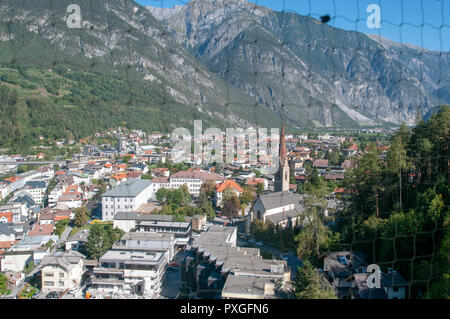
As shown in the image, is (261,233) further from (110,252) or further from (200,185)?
(200,185)

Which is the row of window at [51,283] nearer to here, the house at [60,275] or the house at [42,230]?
the house at [60,275]

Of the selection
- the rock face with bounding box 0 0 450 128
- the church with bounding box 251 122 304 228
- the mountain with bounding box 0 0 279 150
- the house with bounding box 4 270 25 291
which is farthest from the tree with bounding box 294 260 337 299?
the rock face with bounding box 0 0 450 128

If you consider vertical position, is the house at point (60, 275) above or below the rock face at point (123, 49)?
below

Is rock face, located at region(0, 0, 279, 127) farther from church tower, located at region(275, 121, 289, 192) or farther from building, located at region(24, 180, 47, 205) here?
church tower, located at region(275, 121, 289, 192)

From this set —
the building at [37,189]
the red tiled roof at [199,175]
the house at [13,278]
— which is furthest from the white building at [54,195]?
the house at [13,278]

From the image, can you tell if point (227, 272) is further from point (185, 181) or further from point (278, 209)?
point (185, 181)

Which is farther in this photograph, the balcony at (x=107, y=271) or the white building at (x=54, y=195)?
the white building at (x=54, y=195)
